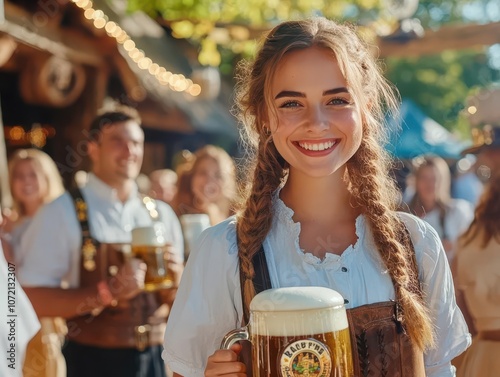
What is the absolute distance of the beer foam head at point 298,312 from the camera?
153 centimetres

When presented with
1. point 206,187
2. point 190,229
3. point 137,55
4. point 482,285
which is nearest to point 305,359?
point 482,285

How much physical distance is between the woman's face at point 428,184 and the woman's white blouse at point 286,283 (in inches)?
178

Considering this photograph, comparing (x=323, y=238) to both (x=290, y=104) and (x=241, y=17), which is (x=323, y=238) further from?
(x=241, y=17)

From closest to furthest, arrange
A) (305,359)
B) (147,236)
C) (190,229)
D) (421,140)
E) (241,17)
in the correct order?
(305,359) → (147,236) → (190,229) → (241,17) → (421,140)

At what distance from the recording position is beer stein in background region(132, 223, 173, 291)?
3559 millimetres

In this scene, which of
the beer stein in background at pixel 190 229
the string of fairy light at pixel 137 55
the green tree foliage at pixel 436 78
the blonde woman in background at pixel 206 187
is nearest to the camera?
the beer stein in background at pixel 190 229

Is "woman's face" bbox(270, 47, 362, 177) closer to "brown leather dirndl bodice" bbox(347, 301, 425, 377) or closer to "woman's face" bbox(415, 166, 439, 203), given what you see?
"brown leather dirndl bodice" bbox(347, 301, 425, 377)

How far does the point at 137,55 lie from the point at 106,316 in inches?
177

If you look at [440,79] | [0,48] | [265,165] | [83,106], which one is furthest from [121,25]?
[440,79]

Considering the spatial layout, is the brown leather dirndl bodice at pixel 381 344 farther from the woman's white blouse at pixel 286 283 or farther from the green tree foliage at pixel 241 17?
the green tree foliage at pixel 241 17

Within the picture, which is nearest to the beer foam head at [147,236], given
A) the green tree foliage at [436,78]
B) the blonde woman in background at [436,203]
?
the blonde woman in background at [436,203]

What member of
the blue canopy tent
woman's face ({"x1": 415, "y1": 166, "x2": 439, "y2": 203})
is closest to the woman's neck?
woman's face ({"x1": 415, "y1": 166, "x2": 439, "y2": 203})

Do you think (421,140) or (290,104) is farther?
(421,140)

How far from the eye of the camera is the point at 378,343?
1.71 m
